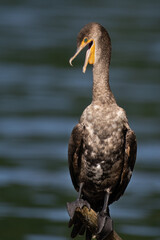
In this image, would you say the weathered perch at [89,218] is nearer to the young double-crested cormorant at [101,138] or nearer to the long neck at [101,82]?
the young double-crested cormorant at [101,138]

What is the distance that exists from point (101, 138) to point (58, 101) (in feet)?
38.4

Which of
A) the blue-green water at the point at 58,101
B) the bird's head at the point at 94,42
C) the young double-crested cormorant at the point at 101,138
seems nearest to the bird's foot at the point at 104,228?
the young double-crested cormorant at the point at 101,138

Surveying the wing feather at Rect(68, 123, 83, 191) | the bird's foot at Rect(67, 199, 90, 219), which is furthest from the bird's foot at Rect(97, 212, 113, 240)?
the wing feather at Rect(68, 123, 83, 191)

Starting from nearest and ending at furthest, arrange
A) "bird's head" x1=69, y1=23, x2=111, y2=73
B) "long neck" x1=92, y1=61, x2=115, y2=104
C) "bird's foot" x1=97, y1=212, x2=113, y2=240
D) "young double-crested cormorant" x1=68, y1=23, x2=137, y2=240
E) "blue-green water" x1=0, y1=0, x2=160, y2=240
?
"bird's foot" x1=97, y1=212, x2=113, y2=240, "bird's head" x1=69, y1=23, x2=111, y2=73, "young double-crested cormorant" x1=68, y1=23, x2=137, y2=240, "long neck" x1=92, y1=61, x2=115, y2=104, "blue-green water" x1=0, y1=0, x2=160, y2=240

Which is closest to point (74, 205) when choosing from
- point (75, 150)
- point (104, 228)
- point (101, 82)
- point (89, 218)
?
point (89, 218)

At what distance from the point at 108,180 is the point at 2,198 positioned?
6588mm

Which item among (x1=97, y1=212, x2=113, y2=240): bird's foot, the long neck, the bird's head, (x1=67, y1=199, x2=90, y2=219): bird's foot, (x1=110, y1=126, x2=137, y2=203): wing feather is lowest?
(x1=97, y1=212, x2=113, y2=240): bird's foot

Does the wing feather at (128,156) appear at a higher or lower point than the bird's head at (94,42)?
lower

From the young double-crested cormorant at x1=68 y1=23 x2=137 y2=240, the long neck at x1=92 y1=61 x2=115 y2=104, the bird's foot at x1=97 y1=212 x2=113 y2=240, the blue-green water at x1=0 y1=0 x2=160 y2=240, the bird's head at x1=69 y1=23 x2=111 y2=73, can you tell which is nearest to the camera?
the bird's foot at x1=97 y1=212 x2=113 y2=240

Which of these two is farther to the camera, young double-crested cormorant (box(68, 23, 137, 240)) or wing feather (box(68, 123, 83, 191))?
wing feather (box(68, 123, 83, 191))

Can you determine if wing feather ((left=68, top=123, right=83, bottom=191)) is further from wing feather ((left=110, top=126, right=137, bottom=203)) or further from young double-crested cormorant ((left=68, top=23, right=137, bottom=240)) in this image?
wing feather ((left=110, top=126, right=137, bottom=203))

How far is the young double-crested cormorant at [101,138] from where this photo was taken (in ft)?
26.6

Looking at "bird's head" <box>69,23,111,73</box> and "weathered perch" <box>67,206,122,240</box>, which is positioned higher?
"bird's head" <box>69,23,111,73</box>

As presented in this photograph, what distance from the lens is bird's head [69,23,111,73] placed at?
26.2 ft
